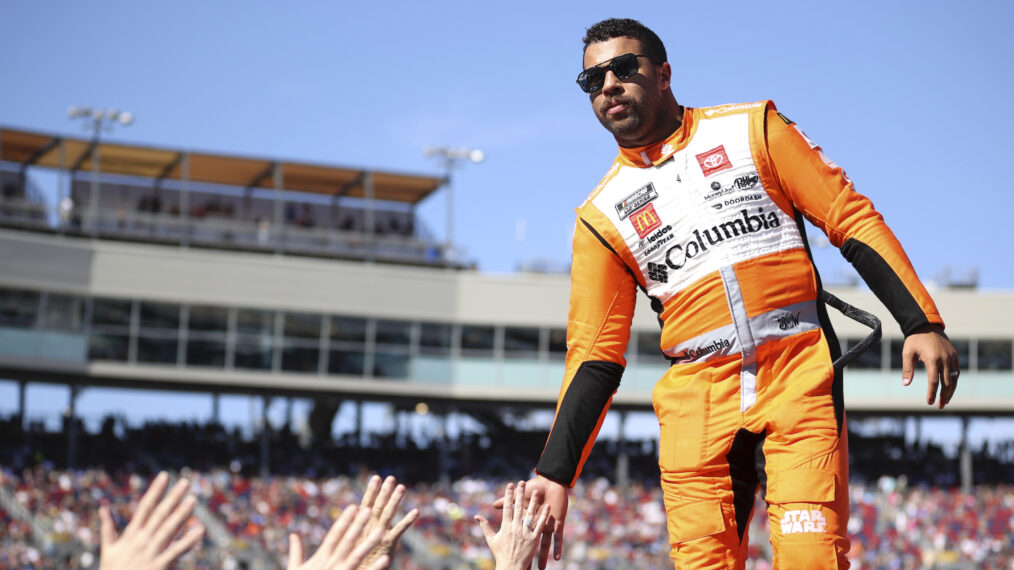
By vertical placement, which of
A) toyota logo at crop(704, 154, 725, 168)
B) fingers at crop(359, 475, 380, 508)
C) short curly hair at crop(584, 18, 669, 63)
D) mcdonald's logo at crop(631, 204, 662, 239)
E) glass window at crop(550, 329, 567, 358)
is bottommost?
fingers at crop(359, 475, 380, 508)

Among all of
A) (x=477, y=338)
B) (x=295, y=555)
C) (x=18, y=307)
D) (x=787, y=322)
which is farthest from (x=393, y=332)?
(x=295, y=555)

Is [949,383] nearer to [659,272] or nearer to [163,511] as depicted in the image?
[659,272]

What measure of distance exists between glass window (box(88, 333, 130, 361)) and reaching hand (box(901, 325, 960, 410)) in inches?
1198

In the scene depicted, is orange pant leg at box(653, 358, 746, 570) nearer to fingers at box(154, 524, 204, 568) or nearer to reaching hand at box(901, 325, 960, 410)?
reaching hand at box(901, 325, 960, 410)

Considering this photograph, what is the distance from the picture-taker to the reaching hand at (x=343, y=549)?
7.43ft

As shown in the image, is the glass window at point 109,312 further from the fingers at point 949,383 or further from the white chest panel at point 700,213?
the fingers at point 949,383

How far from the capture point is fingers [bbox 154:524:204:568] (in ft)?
6.89

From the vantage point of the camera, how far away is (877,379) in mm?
34438

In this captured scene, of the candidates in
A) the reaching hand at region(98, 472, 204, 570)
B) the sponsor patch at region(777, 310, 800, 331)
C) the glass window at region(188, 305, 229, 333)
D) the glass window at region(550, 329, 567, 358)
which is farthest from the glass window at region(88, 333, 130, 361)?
the reaching hand at region(98, 472, 204, 570)

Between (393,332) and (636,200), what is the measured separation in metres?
30.2

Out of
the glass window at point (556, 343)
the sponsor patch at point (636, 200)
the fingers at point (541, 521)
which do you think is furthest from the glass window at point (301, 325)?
the fingers at point (541, 521)

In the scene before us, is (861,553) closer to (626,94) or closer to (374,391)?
(374,391)

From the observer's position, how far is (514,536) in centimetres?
344

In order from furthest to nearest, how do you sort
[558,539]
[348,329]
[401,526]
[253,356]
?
1. [348,329]
2. [253,356]
3. [558,539]
4. [401,526]
